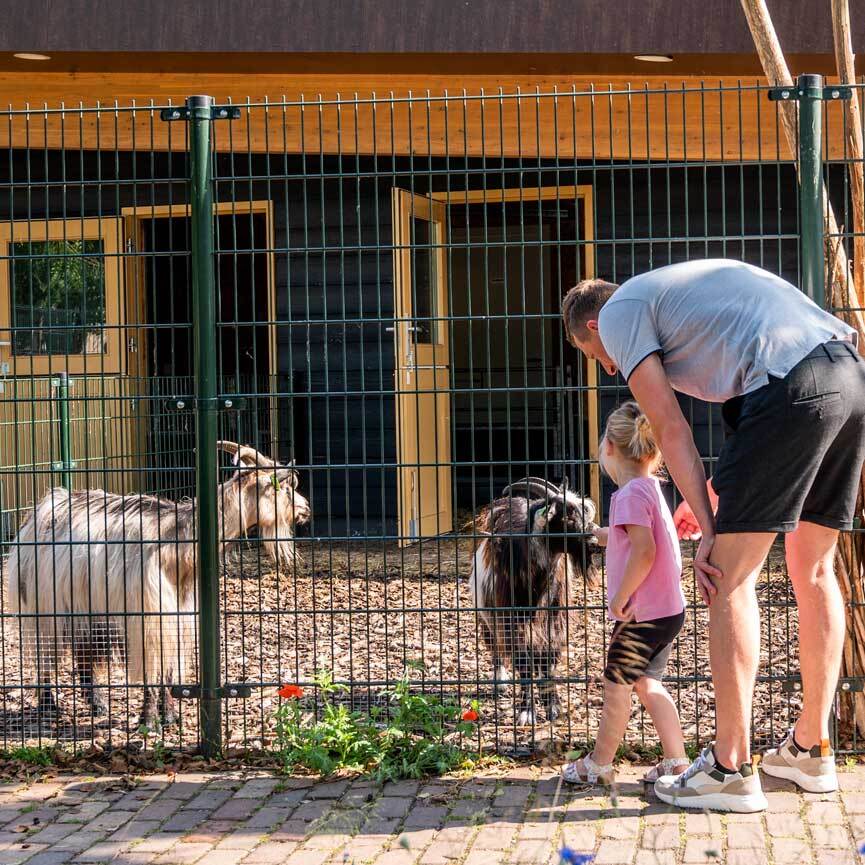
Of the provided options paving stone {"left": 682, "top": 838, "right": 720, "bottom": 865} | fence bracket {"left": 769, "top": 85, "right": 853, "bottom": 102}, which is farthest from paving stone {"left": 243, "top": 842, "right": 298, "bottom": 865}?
fence bracket {"left": 769, "top": 85, "right": 853, "bottom": 102}

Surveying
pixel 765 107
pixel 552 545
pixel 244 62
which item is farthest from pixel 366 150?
pixel 552 545

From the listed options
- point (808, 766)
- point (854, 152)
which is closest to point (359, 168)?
point (854, 152)

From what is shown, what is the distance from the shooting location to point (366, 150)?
956cm

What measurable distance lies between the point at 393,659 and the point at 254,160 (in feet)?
18.4

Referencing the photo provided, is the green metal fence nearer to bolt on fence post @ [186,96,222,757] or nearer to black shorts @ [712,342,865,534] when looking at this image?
bolt on fence post @ [186,96,222,757]

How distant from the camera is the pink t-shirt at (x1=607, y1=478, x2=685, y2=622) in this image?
4.23m

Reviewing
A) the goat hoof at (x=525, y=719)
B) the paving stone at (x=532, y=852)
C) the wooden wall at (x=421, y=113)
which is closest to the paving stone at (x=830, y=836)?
the paving stone at (x=532, y=852)

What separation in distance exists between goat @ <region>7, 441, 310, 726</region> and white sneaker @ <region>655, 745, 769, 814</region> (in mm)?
1894

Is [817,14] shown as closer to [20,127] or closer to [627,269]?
[627,269]

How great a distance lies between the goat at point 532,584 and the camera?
16.7ft

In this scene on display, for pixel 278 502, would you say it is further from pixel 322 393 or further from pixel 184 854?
pixel 184 854

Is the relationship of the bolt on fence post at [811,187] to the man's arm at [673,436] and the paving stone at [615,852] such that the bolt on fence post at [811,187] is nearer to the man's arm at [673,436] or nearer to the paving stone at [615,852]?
the man's arm at [673,436]

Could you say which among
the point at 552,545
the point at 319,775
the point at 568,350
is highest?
the point at 568,350

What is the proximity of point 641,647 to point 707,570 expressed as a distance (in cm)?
54
